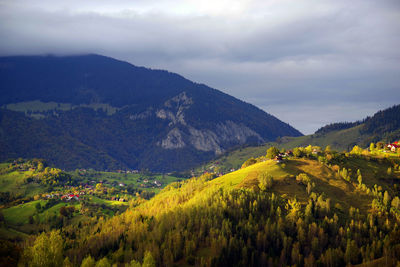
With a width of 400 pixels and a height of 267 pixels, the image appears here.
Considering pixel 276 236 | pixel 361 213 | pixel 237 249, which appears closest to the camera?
pixel 237 249

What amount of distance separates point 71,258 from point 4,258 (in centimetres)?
2981

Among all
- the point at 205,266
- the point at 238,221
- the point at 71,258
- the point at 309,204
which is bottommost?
the point at 71,258

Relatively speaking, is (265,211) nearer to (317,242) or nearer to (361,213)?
(317,242)

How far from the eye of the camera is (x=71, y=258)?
536 ft

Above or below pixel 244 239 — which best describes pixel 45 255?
below

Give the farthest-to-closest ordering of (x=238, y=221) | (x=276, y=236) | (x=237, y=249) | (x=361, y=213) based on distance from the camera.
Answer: (x=361, y=213)
(x=238, y=221)
(x=276, y=236)
(x=237, y=249)

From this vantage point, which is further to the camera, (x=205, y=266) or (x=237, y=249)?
(x=237, y=249)

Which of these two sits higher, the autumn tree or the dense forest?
the dense forest

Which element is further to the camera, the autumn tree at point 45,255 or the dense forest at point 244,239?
the dense forest at point 244,239

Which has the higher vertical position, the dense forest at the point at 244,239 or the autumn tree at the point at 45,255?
the dense forest at the point at 244,239

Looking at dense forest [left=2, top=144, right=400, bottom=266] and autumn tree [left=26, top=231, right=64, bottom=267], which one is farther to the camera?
dense forest [left=2, top=144, right=400, bottom=266]

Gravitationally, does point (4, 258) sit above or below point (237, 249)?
below

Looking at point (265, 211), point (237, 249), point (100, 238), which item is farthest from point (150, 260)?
point (265, 211)

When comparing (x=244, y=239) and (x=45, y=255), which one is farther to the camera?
(x=244, y=239)
